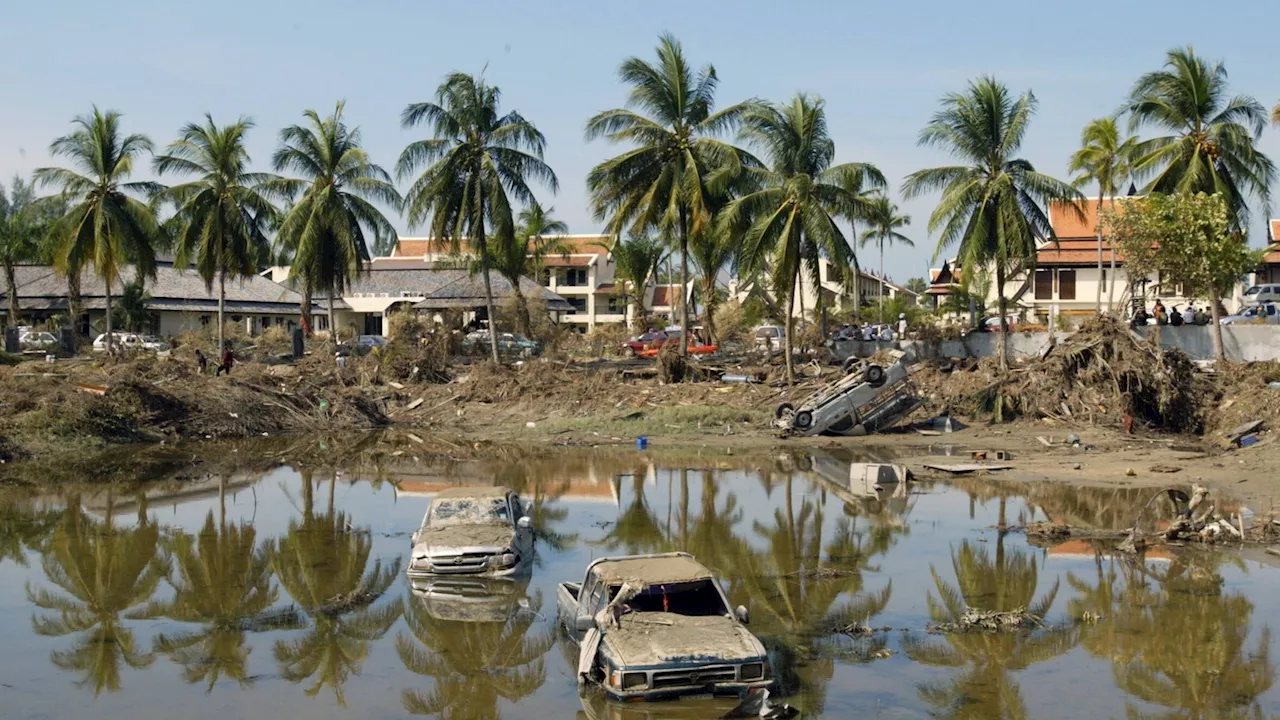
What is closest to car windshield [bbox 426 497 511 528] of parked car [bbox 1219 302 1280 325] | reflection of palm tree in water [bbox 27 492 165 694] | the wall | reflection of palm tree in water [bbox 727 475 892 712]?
reflection of palm tree in water [bbox 727 475 892 712]

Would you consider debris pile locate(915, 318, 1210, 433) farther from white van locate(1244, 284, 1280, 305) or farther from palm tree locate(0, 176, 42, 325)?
palm tree locate(0, 176, 42, 325)

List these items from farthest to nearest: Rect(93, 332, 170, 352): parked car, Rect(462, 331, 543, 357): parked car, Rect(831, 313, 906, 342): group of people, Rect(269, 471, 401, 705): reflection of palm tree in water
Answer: Rect(462, 331, 543, 357): parked car < Rect(831, 313, 906, 342): group of people < Rect(93, 332, 170, 352): parked car < Rect(269, 471, 401, 705): reflection of palm tree in water

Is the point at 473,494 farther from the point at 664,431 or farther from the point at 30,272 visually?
the point at 30,272

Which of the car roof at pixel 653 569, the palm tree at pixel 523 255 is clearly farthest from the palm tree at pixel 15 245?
the car roof at pixel 653 569

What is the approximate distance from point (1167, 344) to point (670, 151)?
727 inches

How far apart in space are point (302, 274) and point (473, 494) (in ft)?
116

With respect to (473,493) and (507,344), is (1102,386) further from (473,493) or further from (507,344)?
(507,344)

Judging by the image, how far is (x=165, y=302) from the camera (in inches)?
2447

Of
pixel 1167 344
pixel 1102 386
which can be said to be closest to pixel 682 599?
pixel 1102 386

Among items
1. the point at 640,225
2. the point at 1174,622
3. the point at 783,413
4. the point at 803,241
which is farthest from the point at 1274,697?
the point at 640,225

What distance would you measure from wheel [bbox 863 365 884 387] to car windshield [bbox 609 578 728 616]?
2096 centimetres

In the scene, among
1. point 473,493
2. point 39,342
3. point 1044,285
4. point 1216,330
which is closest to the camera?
point 473,493

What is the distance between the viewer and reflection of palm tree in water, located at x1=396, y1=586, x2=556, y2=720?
10649mm

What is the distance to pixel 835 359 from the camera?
43.8 m
